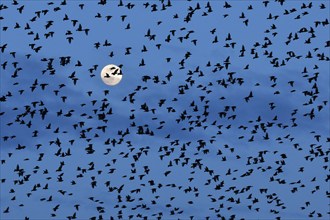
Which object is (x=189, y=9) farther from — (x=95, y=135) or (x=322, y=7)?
(x=95, y=135)

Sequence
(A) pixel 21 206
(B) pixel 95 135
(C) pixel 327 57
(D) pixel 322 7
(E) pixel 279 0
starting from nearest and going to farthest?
(E) pixel 279 0
(D) pixel 322 7
(C) pixel 327 57
(B) pixel 95 135
(A) pixel 21 206

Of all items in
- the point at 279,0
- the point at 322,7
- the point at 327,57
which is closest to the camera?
the point at 279,0

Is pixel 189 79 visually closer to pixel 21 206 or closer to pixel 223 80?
pixel 223 80

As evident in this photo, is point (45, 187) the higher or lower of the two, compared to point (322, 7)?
lower

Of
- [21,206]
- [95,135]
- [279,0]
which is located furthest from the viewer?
[21,206]

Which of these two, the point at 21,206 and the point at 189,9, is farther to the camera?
the point at 21,206

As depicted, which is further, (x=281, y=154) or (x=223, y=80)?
(x=281, y=154)

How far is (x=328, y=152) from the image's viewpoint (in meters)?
83.1

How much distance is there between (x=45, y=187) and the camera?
82.1 m

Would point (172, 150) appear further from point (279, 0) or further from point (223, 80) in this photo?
point (279, 0)

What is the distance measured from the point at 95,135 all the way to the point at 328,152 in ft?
64.2

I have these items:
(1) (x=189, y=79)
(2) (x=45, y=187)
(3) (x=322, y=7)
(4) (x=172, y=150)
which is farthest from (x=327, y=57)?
(2) (x=45, y=187)

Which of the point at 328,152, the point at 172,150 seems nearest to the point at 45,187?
the point at 172,150

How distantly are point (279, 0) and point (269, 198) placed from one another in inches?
1046
